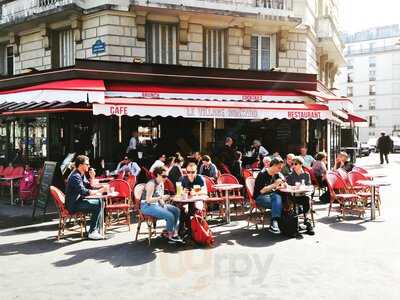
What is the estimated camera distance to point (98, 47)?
14375mm

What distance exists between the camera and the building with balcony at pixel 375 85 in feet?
211

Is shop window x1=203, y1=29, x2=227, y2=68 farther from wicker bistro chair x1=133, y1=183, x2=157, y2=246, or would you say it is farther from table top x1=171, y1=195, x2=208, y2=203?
table top x1=171, y1=195, x2=208, y2=203

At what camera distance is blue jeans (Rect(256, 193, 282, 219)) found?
8.00 metres

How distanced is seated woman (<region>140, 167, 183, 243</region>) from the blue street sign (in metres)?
8.01

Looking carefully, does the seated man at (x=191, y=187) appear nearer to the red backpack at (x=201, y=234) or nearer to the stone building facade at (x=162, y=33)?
the red backpack at (x=201, y=234)

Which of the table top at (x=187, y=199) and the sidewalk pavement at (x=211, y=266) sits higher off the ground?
the table top at (x=187, y=199)

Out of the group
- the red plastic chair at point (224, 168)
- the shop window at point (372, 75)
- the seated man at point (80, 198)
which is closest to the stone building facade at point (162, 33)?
the red plastic chair at point (224, 168)

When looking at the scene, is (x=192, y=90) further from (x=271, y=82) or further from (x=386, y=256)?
(x=386, y=256)

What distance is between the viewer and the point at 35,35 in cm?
1638

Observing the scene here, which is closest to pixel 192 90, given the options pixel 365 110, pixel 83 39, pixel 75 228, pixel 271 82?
pixel 271 82

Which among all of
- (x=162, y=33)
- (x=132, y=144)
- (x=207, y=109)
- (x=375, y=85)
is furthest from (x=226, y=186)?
(x=375, y=85)

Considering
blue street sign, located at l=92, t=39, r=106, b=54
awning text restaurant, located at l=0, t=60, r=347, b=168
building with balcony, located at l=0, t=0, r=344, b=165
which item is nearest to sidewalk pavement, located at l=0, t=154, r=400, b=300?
awning text restaurant, located at l=0, t=60, r=347, b=168

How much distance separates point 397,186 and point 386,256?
392 inches

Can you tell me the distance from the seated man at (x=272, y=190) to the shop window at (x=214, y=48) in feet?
26.9
